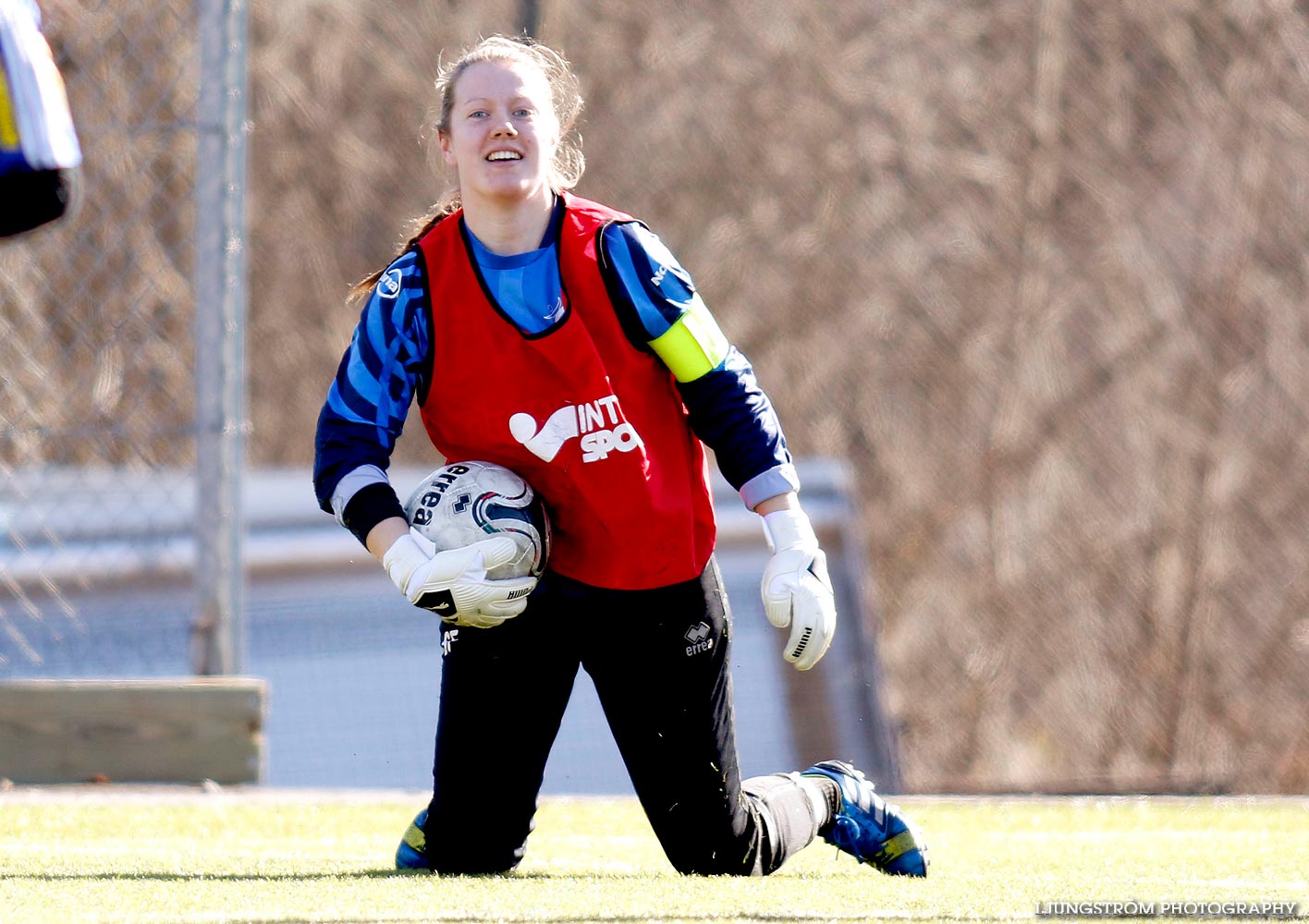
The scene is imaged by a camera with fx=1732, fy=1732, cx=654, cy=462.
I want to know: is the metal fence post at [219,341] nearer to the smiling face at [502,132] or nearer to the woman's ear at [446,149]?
Result: the woman's ear at [446,149]

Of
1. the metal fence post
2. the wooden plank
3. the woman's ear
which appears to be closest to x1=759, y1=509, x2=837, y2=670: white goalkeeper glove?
the woman's ear

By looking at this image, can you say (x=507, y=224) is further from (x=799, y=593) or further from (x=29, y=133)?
(x=29, y=133)

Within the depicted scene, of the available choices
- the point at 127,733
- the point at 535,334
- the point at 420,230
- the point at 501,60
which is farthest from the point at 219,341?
the point at 535,334

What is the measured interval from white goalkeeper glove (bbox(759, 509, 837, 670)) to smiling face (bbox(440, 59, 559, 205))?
770 mm

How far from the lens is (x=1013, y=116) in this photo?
28.1 ft

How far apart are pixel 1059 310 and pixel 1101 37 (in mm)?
1386

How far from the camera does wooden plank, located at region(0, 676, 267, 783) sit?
4465 millimetres

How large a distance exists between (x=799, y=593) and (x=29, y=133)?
4.61 ft

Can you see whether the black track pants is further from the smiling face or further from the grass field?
the smiling face

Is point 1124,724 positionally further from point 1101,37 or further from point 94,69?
point 94,69

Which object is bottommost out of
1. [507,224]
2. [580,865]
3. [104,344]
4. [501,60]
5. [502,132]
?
[580,865]

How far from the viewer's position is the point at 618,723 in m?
3.17

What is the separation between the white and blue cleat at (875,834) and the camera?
3.19 m

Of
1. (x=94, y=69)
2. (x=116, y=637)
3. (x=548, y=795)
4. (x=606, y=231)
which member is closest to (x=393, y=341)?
(x=606, y=231)
